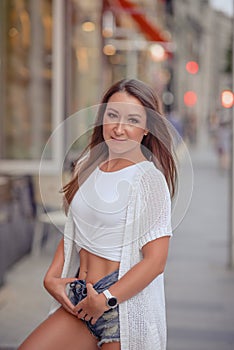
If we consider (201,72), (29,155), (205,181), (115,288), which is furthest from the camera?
(201,72)

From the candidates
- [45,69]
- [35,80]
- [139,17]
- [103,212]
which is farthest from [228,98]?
[139,17]

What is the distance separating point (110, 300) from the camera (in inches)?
116

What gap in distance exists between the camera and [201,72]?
257 ft

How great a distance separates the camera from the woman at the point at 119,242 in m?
2.99

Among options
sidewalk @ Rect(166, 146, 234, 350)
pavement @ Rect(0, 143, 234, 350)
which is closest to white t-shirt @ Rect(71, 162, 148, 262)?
pavement @ Rect(0, 143, 234, 350)

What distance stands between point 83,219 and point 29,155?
8807mm

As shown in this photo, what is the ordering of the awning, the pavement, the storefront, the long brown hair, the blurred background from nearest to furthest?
1. the long brown hair
2. the pavement
3. the blurred background
4. the storefront
5. the awning

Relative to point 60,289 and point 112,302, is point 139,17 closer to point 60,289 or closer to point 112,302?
point 60,289

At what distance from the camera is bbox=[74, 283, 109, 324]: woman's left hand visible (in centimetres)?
295

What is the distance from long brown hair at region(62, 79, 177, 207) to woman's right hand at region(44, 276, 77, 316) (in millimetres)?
327

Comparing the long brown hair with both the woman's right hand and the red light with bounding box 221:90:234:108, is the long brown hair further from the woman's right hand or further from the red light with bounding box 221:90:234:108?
the red light with bounding box 221:90:234:108

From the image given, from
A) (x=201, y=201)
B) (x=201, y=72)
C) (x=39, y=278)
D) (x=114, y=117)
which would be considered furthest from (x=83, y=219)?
(x=201, y=72)

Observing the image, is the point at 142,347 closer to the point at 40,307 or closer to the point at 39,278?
the point at 40,307

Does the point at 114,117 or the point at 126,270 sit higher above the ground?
the point at 114,117
